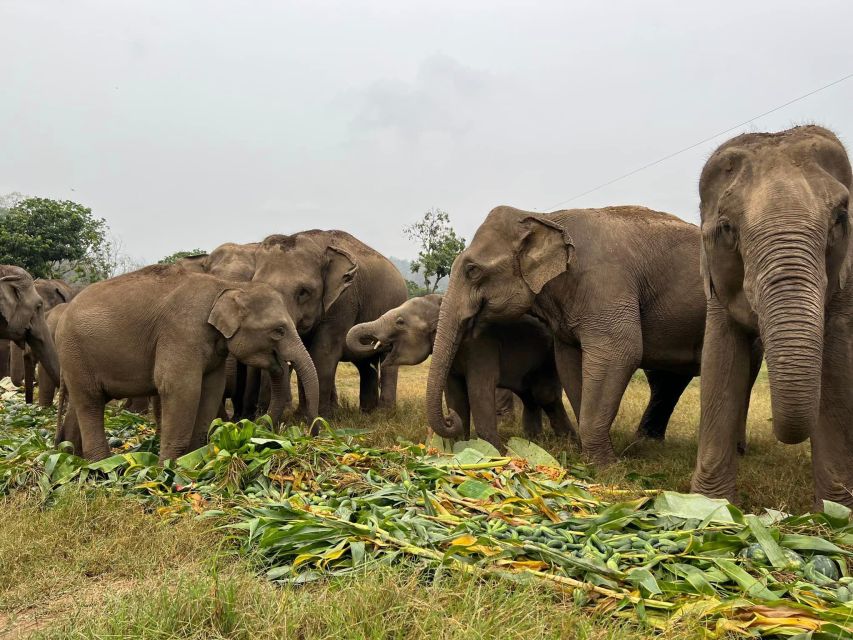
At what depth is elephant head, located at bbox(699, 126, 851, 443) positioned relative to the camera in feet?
11.5

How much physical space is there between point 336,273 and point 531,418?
2886mm

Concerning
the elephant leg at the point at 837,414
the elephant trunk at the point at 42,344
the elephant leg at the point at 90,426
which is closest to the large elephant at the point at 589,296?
the elephant leg at the point at 837,414

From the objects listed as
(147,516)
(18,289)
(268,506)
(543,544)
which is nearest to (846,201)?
(543,544)

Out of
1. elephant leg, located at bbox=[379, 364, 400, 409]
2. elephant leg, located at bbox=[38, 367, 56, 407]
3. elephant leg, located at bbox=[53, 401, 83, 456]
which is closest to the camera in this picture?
elephant leg, located at bbox=[53, 401, 83, 456]

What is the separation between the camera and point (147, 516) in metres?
4.18

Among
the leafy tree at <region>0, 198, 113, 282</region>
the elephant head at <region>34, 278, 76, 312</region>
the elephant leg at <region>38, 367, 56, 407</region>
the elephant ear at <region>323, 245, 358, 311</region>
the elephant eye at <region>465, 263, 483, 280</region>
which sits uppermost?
the leafy tree at <region>0, 198, 113, 282</region>

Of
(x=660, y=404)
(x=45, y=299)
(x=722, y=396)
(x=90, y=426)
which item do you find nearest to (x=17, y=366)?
(x=45, y=299)

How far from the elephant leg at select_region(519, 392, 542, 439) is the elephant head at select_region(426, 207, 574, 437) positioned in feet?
5.31

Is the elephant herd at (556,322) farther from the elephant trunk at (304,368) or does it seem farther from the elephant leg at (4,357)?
the elephant leg at (4,357)

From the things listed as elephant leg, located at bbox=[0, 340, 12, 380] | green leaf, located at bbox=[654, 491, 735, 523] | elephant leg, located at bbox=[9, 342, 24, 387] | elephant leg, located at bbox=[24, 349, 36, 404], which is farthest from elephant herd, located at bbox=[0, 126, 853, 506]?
elephant leg, located at bbox=[0, 340, 12, 380]

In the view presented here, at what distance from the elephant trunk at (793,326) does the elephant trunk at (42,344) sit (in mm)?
9033

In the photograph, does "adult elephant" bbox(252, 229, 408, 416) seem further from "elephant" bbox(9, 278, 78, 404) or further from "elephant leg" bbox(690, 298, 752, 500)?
"elephant" bbox(9, 278, 78, 404)

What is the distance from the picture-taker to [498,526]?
11.2 ft

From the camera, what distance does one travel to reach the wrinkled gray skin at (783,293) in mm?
3539
